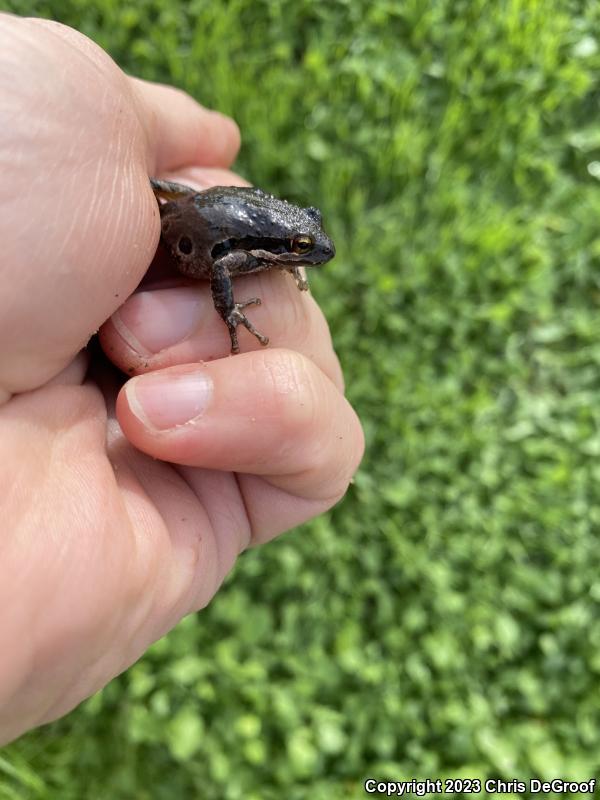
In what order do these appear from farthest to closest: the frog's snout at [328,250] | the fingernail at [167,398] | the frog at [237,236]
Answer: the frog's snout at [328,250] → the frog at [237,236] → the fingernail at [167,398]

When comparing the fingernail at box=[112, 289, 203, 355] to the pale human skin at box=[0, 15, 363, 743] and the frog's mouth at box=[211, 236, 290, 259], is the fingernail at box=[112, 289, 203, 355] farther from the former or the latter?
the frog's mouth at box=[211, 236, 290, 259]

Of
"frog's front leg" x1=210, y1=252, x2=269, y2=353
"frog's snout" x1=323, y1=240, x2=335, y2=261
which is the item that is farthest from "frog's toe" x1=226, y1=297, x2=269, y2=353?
"frog's snout" x1=323, y1=240, x2=335, y2=261

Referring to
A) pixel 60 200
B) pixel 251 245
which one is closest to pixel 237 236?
pixel 251 245

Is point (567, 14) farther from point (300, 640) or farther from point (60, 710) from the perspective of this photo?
point (60, 710)

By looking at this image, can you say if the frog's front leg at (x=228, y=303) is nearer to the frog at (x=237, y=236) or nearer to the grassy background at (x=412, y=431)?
the frog at (x=237, y=236)

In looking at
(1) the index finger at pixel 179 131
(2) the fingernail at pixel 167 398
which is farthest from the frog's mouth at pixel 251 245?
(2) the fingernail at pixel 167 398

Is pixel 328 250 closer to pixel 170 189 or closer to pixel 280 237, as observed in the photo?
pixel 280 237

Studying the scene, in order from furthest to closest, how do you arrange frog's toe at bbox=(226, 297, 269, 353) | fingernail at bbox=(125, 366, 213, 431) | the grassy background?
the grassy background < frog's toe at bbox=(226, 297, 269, 353) < fingernail at bbox=(125, 366, 213, 431)
